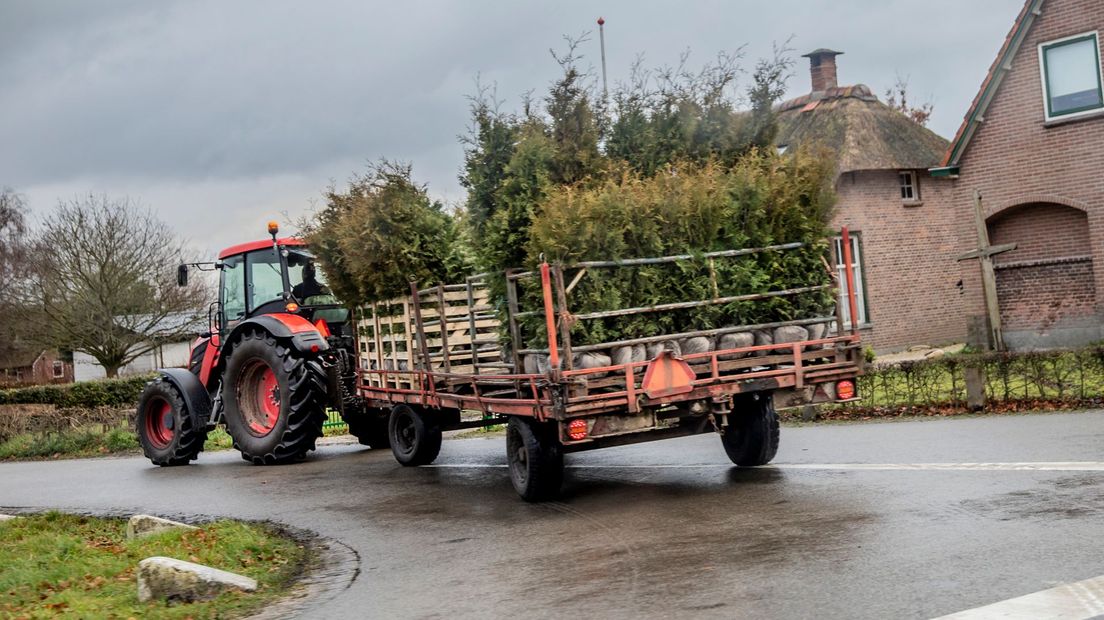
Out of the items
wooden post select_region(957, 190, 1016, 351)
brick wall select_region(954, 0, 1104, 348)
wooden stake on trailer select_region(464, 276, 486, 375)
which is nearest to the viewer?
wooden stake on trailer select_region(464, 276, 486, 375)

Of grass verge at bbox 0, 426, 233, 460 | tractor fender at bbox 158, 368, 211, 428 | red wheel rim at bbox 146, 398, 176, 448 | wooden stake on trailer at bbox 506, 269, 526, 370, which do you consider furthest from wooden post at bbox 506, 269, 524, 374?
grass verge at bbox 0, 426, 233, 460

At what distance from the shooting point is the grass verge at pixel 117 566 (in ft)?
22.8

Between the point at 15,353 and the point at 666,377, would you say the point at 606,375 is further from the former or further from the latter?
the point at 15,353

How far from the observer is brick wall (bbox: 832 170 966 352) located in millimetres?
27906

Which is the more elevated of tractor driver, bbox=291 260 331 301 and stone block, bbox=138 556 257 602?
tractor driver, bbox=291 260 331 301

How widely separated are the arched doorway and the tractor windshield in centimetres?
1461

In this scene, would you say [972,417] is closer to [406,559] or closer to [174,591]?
[406,559]

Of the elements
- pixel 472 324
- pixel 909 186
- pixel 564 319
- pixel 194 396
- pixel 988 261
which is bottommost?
pixel 194 396

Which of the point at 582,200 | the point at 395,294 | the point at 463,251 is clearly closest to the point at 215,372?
the point at 395,294

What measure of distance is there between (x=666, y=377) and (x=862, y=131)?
21464 millimetres

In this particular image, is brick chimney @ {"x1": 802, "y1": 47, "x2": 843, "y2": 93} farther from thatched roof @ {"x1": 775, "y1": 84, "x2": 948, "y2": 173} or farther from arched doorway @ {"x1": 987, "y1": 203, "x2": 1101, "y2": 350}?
arched doorway @ {"x1": 987, "y1": 203, "x2": 1101, "y2": 350}

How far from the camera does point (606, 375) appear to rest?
910cm

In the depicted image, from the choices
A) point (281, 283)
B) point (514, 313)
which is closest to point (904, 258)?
point (281, 283)

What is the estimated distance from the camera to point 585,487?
10.6 meters
